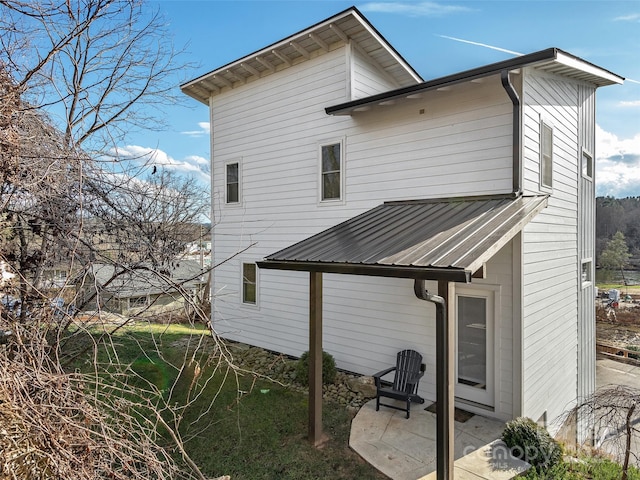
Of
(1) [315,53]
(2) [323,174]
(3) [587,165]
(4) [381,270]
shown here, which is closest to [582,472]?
(4) [381,270]

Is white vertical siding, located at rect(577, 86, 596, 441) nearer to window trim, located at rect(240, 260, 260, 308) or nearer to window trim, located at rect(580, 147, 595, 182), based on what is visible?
window trim, located at rect(580, 147, 595, 182)

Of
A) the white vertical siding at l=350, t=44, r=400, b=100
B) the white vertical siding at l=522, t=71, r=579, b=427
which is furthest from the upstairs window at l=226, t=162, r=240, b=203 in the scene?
the white vertical siding at l=522, t=71, r=579, b=427

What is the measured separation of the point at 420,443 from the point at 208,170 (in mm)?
8842

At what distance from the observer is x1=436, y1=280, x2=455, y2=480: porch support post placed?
3744 millimetres

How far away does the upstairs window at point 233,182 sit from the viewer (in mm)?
9727

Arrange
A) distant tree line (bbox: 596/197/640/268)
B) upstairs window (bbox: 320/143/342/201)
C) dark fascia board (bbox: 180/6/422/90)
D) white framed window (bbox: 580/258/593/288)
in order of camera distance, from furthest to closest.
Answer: distant tree line (bbox: 596/197/640/268) < white framed window (bbox: 580/258/593/288) < upstairs window (bbox: 320/143/342/201) < dark fascia board (bbox: 180/6/422/90)

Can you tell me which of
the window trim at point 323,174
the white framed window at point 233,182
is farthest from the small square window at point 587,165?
the white framed window at point 233,182

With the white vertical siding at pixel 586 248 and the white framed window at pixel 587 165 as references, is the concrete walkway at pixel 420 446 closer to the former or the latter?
the white vertical siding at pixel 586 248

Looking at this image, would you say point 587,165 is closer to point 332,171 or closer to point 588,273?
point 588,273

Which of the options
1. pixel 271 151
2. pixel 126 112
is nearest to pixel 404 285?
pixel 271 151

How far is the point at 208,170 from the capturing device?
10773 millimetres

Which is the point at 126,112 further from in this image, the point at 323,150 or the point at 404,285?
the point at 404,285

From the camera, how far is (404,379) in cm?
624

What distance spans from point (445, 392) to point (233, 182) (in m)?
7.73
